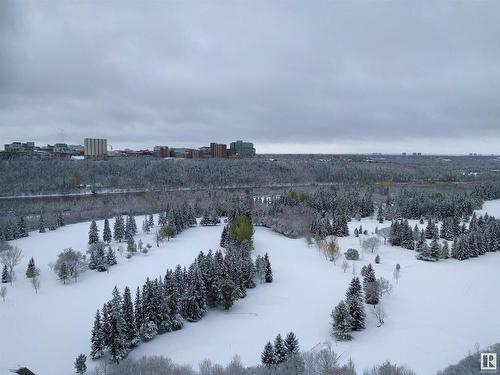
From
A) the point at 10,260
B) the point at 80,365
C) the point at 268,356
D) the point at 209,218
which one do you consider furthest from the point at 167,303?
the point at 209,218

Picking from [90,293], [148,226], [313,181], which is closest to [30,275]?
[90,293]

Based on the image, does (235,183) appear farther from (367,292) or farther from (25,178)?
(367,292)

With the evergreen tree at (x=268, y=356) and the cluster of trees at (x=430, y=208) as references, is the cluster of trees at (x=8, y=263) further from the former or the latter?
the cluster of trees at (x=430, y=208)

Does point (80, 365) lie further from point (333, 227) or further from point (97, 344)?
point (333, 227)

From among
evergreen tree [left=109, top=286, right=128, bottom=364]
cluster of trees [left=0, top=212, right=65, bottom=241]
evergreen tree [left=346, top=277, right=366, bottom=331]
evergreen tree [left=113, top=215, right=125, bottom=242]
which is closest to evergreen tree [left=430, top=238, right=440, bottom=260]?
evergreen tree [left=346, top=277, right=366, bottom=331]

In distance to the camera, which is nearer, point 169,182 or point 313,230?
point 313,230
